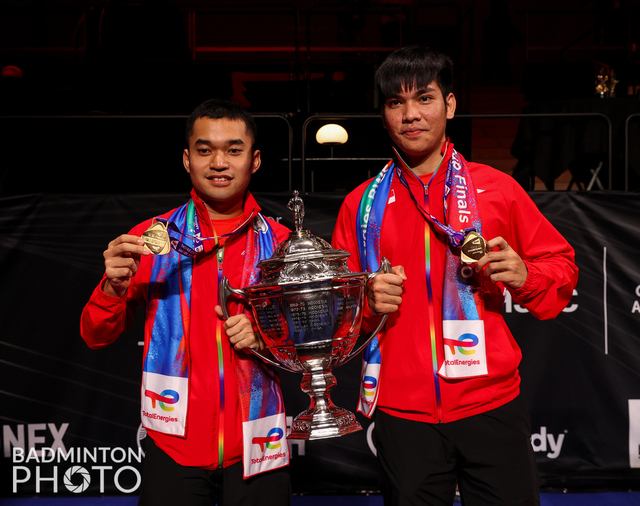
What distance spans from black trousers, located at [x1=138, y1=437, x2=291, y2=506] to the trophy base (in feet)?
0.71

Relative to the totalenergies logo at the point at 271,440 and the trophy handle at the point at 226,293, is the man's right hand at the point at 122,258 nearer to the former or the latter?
the trophy handle at the point at 226,293

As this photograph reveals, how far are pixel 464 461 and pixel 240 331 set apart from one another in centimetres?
73

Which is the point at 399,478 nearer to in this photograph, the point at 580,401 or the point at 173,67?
the point at 580,401

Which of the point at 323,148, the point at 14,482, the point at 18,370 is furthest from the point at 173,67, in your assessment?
the point at 14,482

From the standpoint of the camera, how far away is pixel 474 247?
4.94ft

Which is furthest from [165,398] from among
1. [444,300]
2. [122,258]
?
[444,300]

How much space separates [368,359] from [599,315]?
197cm

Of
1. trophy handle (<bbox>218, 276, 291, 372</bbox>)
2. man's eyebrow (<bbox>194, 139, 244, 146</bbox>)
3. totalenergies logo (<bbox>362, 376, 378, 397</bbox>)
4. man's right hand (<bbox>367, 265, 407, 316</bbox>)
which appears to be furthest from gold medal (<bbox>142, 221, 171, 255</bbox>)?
totalenergies logo (<bbox>362, 376, 378, 397</bbox>)

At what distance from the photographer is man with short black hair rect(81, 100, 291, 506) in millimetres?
1641

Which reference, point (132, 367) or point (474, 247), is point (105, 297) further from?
point (132, 367)

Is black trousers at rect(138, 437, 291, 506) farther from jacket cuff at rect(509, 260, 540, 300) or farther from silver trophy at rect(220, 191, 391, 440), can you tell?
jacket cuff at rect(509, 260, 540, 300)

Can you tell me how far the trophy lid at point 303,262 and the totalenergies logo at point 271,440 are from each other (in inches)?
17.8

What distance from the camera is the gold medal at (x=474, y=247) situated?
1501 mm

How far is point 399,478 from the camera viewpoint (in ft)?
5.33
